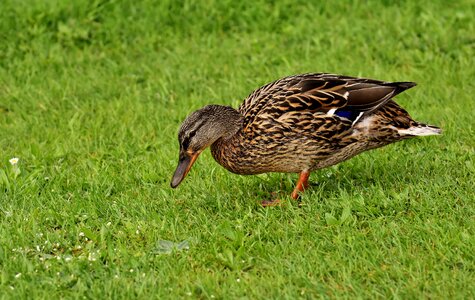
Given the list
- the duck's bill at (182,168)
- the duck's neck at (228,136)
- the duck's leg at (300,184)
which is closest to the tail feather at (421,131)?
the duck's leg at (300,184)

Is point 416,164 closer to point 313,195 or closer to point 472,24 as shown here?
point 313,195

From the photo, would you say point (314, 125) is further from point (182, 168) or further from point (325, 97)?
point (182, 168)

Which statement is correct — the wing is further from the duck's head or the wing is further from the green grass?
the green grass

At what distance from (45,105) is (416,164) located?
375 cm

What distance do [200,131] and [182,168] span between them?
0.28 m

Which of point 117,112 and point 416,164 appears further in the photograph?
point 117,112

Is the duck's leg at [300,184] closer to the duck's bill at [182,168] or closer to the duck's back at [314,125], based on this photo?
the duck's back at [314,125]

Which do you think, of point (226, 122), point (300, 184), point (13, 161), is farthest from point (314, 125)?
point (13, 161)

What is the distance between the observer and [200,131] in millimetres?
5801

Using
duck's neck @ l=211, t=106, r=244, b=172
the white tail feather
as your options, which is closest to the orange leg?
duck's neck @ l=211, t=106, r=244, b=172

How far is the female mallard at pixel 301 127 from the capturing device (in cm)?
575

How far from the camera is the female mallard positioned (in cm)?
575

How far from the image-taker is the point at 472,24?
9320 millimetres

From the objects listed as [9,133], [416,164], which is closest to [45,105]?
[9,133]
